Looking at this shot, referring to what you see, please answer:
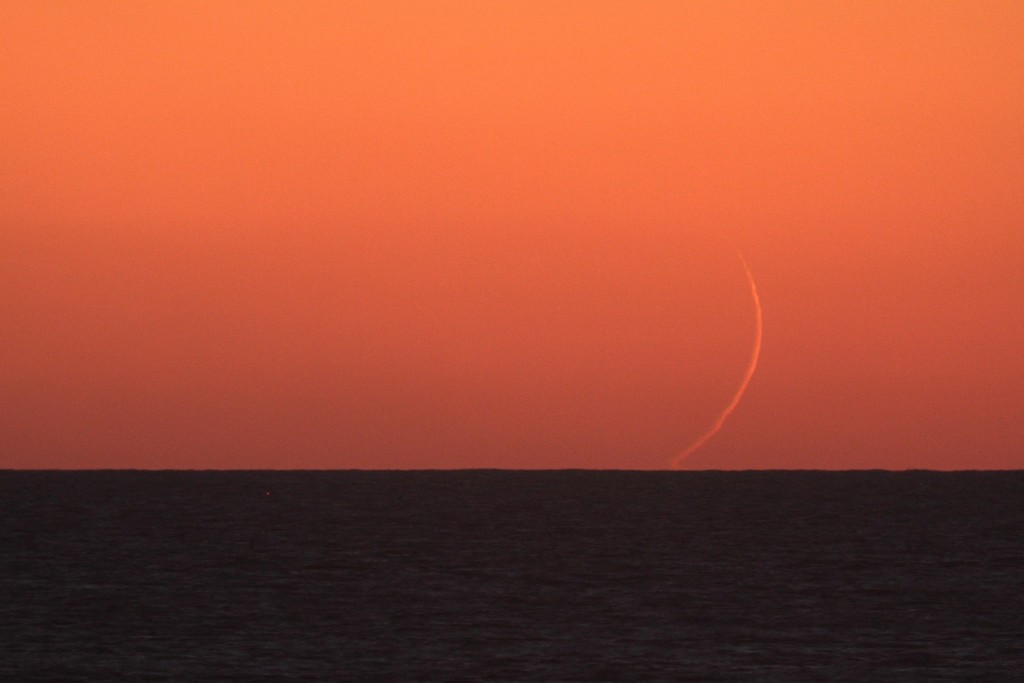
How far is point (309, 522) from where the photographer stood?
146 meters

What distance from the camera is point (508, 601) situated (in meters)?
76.9

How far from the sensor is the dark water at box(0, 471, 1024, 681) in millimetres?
56594

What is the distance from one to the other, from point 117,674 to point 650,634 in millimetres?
20214

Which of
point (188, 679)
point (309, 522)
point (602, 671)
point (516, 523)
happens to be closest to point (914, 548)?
point (516, 523)

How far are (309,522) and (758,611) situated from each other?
78094mm

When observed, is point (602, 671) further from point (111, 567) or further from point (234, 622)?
point (111, 567)

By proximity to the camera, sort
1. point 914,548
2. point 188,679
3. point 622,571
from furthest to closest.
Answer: point 914,548, point 622,571, point 188,679

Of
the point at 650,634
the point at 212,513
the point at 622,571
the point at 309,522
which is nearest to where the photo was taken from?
the point at 650,634

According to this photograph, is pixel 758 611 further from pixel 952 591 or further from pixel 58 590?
pixel 58 590

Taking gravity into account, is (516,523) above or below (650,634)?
above

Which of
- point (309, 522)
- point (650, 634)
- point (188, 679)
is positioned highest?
point (309, 522)

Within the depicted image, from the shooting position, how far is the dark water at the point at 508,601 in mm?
56594

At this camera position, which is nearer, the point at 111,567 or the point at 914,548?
the point at 111,567

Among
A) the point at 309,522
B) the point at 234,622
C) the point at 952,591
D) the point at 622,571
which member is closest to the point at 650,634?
the point at 234,622
